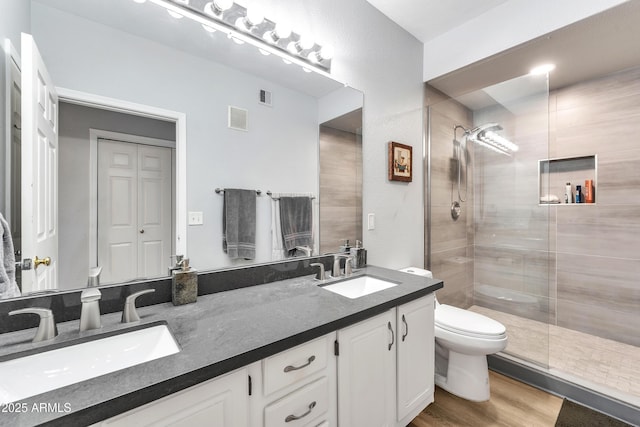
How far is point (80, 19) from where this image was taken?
991 millimetres

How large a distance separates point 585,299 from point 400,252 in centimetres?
193

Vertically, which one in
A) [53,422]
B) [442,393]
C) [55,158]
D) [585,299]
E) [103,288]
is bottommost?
[442,393]

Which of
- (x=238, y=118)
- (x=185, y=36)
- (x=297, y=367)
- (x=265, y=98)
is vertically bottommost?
(x=297, y=367)

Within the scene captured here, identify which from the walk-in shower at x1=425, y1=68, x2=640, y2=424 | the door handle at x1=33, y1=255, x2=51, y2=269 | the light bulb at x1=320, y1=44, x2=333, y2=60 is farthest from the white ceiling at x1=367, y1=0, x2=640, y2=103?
the door handle at x1=33, y1=255, x2=51, y2=269

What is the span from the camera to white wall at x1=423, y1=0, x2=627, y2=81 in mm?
1665

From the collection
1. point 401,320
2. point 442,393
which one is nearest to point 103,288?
point 401,320

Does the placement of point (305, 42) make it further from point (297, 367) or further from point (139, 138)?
point (297, 367)

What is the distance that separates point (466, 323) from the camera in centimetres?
181

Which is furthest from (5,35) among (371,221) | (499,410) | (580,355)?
(580,355)

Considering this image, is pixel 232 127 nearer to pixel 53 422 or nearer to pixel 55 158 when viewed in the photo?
pixel 55 158

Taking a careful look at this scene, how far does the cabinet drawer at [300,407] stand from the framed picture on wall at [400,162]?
1.50 m

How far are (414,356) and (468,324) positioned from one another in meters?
0.62

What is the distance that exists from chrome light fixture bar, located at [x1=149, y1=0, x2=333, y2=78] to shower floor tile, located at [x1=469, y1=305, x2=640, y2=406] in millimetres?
2477

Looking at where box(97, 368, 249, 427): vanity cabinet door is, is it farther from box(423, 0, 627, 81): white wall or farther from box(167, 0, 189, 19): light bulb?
box(423, 0, 627, 81): white wall
